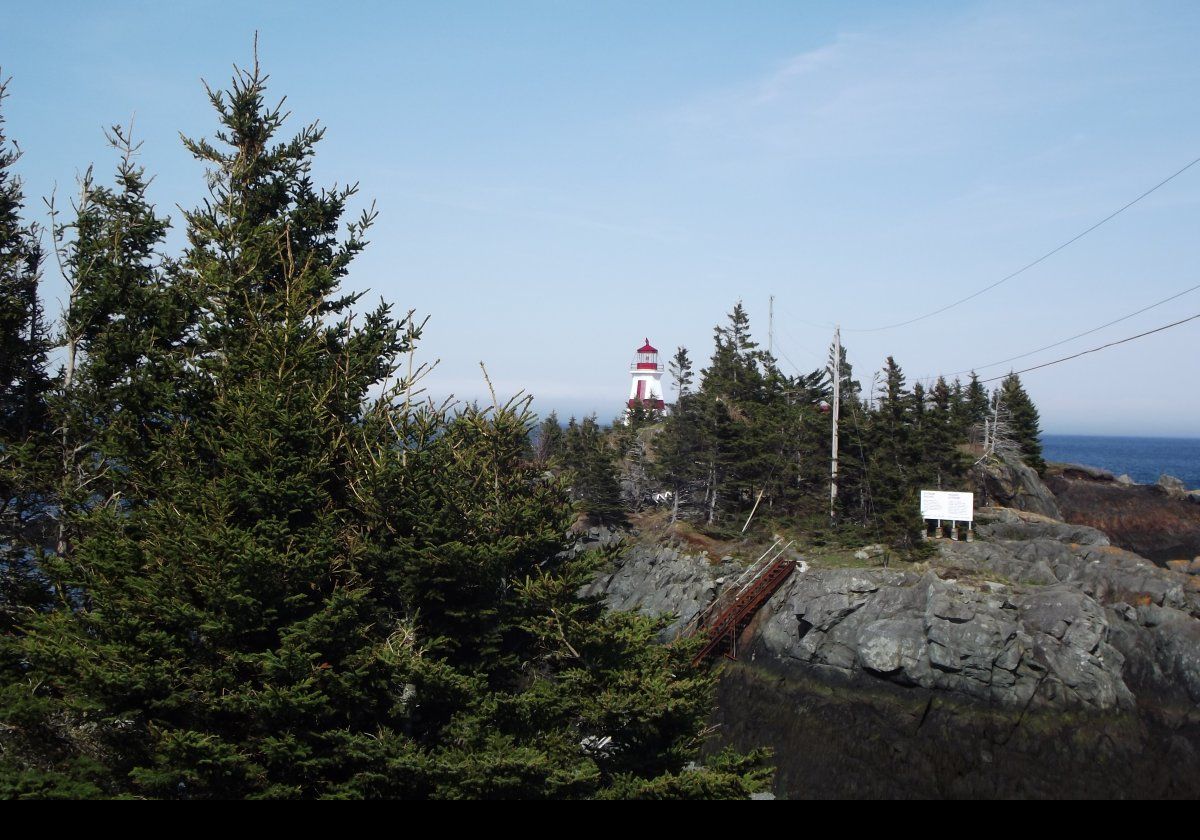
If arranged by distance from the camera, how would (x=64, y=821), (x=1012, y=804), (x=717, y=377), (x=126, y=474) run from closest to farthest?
(x=1012, y=804)
(x=64, y=821)
(x=126, y=474)
(x=717, y=377)

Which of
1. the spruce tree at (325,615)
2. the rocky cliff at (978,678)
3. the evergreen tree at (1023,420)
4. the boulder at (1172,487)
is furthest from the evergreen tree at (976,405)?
the spruce tree at (325,615)

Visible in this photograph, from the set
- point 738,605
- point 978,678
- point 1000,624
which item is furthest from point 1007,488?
point 978,678

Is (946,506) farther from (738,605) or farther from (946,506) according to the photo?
(738,605)

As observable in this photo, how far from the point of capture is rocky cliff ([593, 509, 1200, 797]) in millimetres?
20062

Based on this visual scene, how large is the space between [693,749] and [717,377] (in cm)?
3611

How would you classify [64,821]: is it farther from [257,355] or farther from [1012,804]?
[257,355]

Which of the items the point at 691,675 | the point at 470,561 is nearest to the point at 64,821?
the point at 470,561

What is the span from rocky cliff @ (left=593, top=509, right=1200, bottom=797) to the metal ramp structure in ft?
1.81

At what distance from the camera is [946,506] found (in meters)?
33.2

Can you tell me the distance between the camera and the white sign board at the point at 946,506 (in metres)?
33.0

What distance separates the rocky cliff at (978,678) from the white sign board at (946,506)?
1727 millimetres

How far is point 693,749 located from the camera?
512 inches

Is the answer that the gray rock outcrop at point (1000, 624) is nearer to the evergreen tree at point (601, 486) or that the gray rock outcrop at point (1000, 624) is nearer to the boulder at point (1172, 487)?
the evergreen tree at point (601, 486)

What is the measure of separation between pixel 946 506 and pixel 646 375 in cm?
4241
